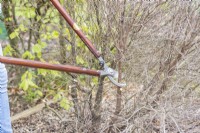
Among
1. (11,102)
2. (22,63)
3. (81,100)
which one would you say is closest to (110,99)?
(81,100)

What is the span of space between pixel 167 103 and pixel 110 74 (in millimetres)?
561

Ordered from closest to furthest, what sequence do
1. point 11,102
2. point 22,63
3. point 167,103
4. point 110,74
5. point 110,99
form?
1. point 22,63
2. point 110,74
3. point 167,103
4. point 110,99
5. point 11,102

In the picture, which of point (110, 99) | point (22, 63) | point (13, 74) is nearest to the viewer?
point (22, 63)

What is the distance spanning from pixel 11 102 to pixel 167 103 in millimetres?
2427

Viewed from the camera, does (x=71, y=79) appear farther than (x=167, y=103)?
Yes

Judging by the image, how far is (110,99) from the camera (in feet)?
12.1

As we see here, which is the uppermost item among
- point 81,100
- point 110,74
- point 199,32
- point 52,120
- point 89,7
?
point 89,7

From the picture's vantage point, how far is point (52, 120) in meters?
4.49

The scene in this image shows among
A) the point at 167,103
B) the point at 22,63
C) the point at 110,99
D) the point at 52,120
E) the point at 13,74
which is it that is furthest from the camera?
the point at 13,74

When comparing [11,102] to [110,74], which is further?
[11,102]

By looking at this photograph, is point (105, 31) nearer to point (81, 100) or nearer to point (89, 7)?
point (89, 7)

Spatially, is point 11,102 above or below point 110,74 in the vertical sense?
below

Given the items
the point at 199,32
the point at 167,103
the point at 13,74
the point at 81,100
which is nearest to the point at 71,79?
the point at 81,100

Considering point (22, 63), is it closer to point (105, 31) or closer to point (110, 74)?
point (110, 74)
